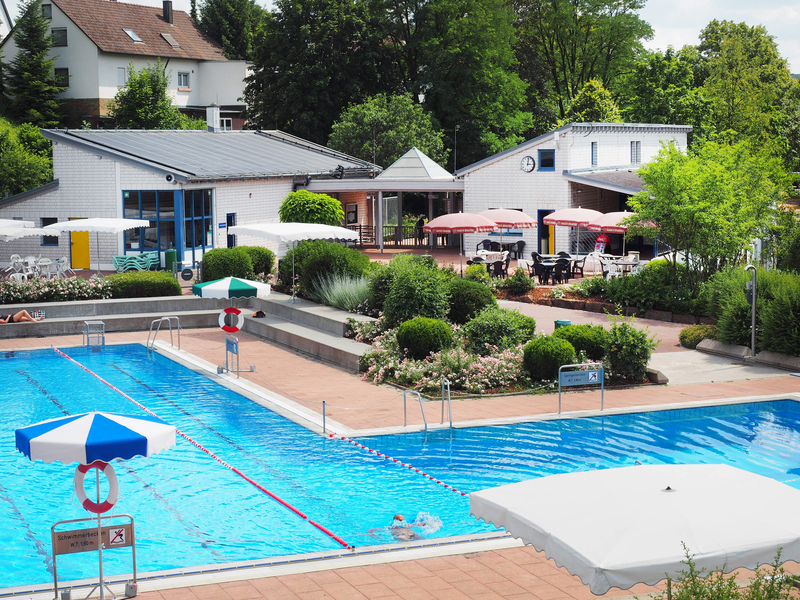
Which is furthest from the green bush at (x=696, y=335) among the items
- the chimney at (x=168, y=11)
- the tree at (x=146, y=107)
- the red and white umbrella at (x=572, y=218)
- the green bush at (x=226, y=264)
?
the chimney at (x=168, y=11)

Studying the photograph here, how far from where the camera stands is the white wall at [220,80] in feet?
208

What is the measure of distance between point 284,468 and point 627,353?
7.21m

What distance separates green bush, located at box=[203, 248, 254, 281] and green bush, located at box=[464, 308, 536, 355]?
398 inches

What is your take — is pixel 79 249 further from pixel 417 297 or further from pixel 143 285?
pixel 417 297

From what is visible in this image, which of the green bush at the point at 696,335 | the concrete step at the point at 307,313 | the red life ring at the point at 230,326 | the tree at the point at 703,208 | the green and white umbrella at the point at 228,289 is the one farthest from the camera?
the tree at the point at 703,208

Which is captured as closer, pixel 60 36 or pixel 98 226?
pixel 98 226

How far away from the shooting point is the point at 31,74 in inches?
2031

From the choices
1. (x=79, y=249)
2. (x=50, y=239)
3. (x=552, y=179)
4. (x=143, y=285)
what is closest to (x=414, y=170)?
(x=552, y=179)

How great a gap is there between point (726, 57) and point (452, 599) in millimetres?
64746

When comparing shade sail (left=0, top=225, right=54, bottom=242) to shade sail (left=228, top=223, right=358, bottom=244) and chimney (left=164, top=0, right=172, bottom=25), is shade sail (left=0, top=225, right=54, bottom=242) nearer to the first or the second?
shade sail (left=228, top=223, right=358, bottom=244)

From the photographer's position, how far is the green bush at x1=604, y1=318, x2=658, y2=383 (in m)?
16.7

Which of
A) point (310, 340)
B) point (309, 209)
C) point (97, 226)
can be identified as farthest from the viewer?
point (309, 209)

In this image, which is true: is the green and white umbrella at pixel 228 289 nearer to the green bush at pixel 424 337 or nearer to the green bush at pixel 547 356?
the green bush at pixel 424 337

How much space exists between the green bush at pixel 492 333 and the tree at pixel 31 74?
131 feet
